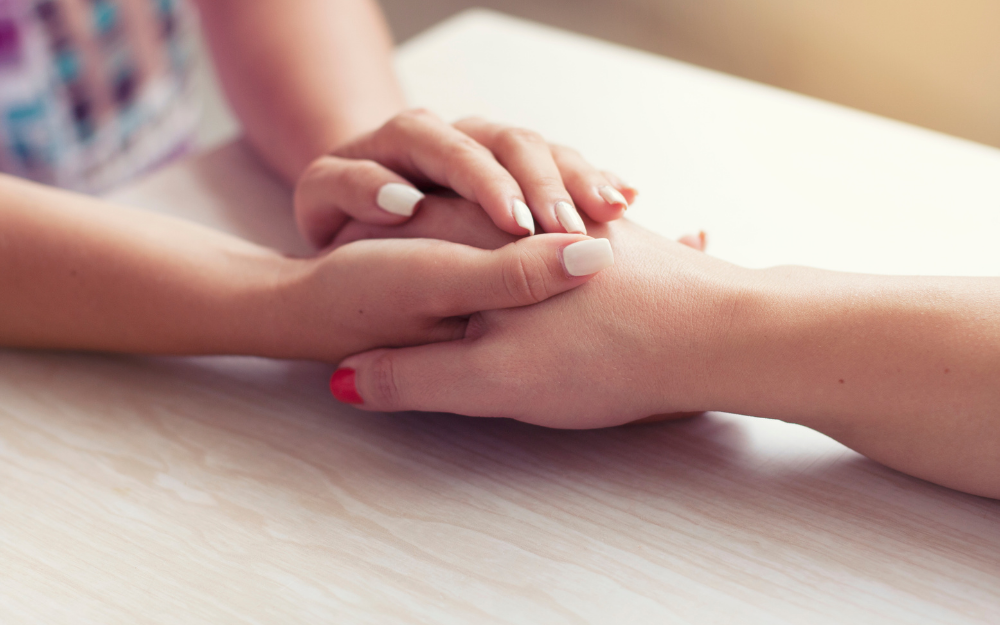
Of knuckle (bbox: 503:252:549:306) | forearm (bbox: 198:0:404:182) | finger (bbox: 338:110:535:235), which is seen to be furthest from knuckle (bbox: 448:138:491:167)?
forearm (bbox: 198:0:404:182)

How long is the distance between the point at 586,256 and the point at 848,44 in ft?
6.64

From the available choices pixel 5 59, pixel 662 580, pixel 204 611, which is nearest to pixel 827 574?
pixel 662 580

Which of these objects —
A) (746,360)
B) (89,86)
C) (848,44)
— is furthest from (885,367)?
(848,44)

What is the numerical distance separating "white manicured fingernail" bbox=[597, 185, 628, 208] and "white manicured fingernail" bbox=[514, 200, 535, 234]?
60 millimetres

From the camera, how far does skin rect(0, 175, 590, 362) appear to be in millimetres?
572

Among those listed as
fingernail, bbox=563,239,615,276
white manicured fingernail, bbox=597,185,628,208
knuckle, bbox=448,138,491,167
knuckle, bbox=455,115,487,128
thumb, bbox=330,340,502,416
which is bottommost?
thumb, bbox=330,340,502,416

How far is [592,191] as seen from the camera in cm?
58

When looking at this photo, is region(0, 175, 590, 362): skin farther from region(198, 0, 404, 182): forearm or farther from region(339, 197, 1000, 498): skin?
region(198, 0, 404, 182): forearm

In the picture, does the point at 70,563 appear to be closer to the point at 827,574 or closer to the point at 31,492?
the point at 31,492

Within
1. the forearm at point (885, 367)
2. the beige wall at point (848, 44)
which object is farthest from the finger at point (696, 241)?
the beige wall at point (848, 44)

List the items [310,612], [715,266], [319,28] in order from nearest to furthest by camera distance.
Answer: [310,612]
[715,266]
[319,28]

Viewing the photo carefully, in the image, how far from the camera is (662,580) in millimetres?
445

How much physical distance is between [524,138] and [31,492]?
1.45ft

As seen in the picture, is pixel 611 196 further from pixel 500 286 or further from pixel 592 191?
pixel 500 286
